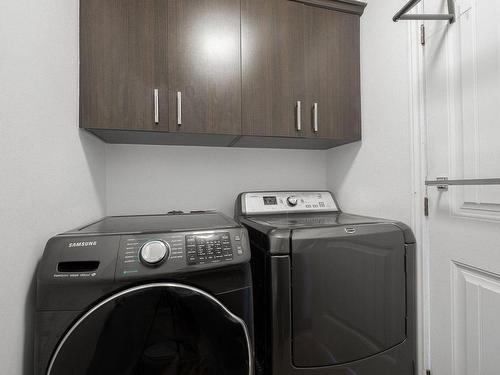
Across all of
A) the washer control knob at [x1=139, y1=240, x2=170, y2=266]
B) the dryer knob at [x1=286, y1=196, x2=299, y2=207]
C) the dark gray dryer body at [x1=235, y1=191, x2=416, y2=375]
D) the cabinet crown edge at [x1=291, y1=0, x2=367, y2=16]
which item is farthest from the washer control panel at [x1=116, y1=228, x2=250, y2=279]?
the cabinet crown edge at [x1=291, y1=0, x2=367, y2=16]

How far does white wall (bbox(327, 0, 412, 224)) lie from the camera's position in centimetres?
118

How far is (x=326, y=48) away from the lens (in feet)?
4.57

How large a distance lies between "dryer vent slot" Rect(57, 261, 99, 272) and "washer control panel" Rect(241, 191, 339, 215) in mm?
849

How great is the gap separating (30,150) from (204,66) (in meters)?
0.80

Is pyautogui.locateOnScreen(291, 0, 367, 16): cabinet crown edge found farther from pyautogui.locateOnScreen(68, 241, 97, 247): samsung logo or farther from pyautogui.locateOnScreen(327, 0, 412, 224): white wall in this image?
pyautogui.locateOnScreen(68, 241, 97, 247): samsung logo

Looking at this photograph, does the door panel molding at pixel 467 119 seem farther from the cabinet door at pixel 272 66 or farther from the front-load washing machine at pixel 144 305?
the front-load washing machine at pixel 144 305

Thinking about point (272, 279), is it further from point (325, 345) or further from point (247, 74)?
point (247, 74)

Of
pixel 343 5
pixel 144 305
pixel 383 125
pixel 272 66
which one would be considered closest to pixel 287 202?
pixel 383 125

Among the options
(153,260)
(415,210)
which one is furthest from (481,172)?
(153,260)

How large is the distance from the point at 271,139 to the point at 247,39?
0.52m

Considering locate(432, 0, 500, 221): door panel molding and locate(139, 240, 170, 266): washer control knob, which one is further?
locate(432, 0, 500, 221): door panel molding

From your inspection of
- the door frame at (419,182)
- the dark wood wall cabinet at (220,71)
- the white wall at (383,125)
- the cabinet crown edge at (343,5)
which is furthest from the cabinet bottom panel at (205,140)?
the cabinet crown edge at (343,5)

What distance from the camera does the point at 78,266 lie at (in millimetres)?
717

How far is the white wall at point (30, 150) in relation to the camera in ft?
2.00
